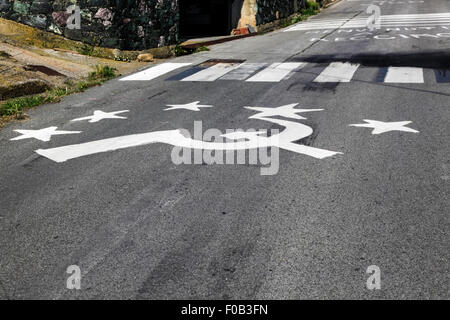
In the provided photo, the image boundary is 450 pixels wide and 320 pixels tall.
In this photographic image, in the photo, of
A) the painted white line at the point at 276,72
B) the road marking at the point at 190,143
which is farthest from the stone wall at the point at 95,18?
the road marking at the point at 190,143

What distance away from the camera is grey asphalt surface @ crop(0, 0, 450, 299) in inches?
147

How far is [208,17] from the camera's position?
24781mm

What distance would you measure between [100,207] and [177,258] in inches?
54.4

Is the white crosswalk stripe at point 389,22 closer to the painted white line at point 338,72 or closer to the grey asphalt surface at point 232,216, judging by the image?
the painted white line at point 338,72

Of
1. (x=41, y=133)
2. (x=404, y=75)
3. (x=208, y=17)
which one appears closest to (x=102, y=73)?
(x=41, y=133)

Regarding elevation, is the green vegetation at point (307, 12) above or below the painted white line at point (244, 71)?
above

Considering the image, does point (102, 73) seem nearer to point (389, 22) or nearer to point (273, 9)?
point (273, 9)

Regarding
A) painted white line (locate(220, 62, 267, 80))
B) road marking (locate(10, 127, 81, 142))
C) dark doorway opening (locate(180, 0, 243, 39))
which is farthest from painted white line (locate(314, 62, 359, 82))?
dark doorway opening (locate(180, 0, 243, 39))

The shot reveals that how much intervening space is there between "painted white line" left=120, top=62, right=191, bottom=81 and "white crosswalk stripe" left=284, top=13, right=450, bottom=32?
11.3 metres

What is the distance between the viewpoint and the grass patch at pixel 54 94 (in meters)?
9.27

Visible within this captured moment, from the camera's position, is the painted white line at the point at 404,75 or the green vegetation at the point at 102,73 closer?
the painted white line at the point at 404,75

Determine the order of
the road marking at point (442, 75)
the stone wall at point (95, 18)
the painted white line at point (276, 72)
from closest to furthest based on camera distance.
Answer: the road marking at point (442, 75), the painted white line at point (276, 72), the stone wall at point (95, 18)

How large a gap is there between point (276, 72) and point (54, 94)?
17.9ft

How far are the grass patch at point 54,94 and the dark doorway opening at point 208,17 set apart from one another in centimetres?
1090
